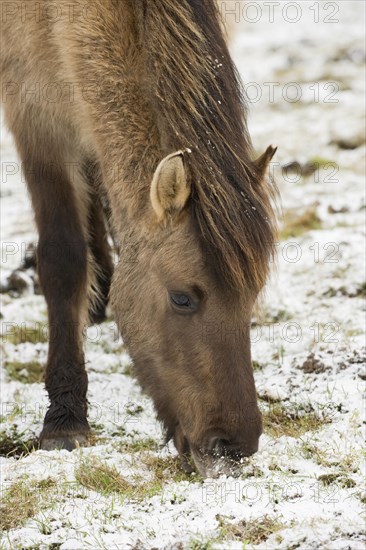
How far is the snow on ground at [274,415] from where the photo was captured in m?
3.58

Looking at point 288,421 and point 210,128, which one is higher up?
point 210,128

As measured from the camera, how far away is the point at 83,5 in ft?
16.2

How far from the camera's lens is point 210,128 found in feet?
14.3

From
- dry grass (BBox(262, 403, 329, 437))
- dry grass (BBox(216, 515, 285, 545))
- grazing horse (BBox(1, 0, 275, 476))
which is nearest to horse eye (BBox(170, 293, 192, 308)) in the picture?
grazing horse (BBox(1, 0, 275, 476))

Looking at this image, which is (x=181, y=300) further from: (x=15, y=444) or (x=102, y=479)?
(x=15, y=444)

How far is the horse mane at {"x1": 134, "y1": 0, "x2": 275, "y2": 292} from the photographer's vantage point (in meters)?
4.08

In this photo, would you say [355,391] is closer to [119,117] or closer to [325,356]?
[325,356]

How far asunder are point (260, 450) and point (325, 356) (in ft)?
4.56

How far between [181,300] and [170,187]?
585 millimetres

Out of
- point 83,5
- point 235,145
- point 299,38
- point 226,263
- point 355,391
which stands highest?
point 299,38

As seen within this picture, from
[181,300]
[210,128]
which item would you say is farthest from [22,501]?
[210,128]

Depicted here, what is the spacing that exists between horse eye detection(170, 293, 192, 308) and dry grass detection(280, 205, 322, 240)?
4298 millimetres

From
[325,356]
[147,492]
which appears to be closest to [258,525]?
[147,492]

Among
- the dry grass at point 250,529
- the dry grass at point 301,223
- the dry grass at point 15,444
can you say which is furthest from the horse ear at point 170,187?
the dry grass at point 301,223
